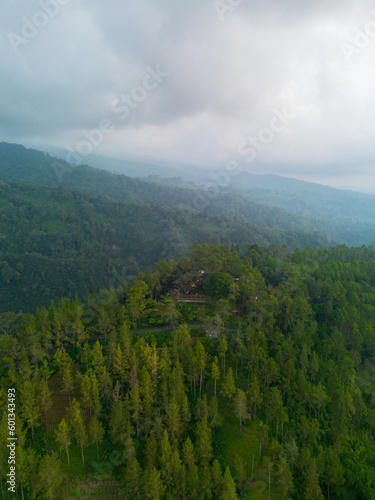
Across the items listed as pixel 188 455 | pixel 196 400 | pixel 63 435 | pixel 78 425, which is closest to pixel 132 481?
pixel 188 455

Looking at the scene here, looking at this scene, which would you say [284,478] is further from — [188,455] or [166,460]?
[166,460]

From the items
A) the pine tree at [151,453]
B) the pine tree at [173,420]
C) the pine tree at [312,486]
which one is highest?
the pine tree at [173,420]

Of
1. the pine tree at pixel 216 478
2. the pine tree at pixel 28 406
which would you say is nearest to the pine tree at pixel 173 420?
the pine tree at pixel 216 478

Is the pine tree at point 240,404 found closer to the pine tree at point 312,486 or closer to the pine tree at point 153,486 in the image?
the pine tree at point 312,486

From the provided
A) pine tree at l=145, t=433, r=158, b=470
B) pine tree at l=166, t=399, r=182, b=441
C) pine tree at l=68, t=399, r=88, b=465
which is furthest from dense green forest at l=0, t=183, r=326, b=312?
pine tree at l=145, t=433, r=158, b=470

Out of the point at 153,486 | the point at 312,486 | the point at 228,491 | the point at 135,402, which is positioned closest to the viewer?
the point at 153,486

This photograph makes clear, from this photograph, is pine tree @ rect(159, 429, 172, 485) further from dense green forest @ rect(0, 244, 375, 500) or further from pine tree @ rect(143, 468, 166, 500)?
pine tree @ rect(143, 468, 166, 500)
